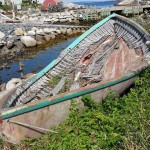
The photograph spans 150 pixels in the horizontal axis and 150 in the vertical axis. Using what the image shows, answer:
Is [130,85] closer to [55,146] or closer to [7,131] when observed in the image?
[55,146]

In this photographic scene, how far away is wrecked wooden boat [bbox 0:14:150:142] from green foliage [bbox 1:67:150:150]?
218 mm

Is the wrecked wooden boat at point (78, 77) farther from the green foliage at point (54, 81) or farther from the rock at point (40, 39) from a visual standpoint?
the rock at point (40, 39)

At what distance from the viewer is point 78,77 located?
9.16 m

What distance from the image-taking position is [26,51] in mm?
20922

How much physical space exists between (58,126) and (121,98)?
1.77 m

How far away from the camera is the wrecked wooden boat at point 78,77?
237 inches

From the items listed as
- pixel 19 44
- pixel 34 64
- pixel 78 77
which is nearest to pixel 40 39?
pixel 19 44

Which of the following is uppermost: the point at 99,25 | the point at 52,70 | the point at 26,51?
the point at 99,25

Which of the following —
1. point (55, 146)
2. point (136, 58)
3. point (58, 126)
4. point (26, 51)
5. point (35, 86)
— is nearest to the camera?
point (55, 146)

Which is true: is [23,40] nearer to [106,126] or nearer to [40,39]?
[40,39]

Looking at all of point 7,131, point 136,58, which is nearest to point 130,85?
point 136,58

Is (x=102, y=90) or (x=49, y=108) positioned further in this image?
(x=102, y=90)

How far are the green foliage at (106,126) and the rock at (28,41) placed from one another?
1517 centimetres

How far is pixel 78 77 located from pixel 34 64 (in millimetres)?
9158
